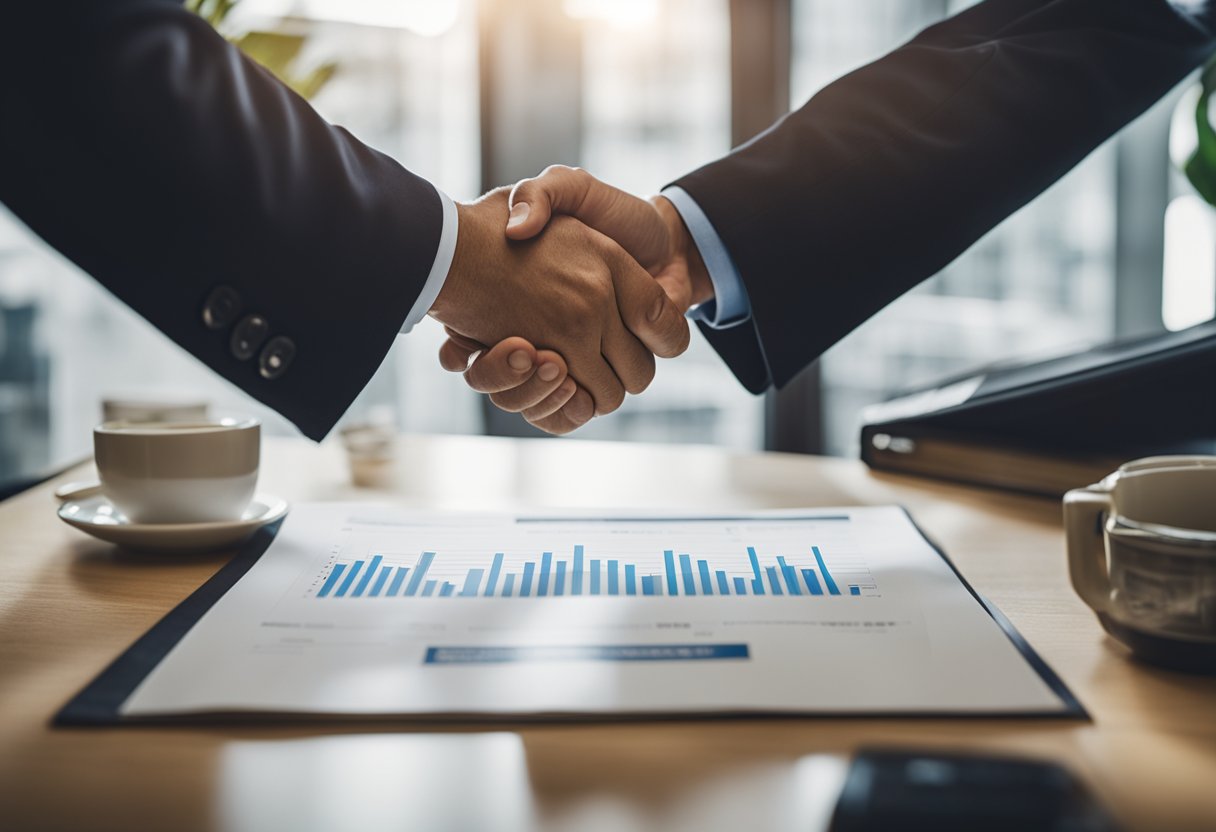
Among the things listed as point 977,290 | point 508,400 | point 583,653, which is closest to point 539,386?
point 508,400

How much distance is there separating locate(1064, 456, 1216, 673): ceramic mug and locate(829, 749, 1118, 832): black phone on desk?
0.50 feet

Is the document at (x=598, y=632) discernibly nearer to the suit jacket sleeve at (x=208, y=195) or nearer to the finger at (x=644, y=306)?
the suit jacket sleeve at (x=208, y=195)

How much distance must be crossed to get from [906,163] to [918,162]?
1cm

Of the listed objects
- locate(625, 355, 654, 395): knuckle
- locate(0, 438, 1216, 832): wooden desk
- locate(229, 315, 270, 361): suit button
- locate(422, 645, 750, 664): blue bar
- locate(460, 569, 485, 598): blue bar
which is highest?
locate(229, 315, 270, 361): suit button

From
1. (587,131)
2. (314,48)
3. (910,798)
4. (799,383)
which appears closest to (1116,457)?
(910,798)

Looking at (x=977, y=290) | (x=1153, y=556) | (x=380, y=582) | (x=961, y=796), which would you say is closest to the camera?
(x=961, y=796)

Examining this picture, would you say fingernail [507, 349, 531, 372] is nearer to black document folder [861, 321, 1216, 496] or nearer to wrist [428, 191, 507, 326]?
wrist [428, 191, 507, 326]

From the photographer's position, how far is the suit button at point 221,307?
69 cm

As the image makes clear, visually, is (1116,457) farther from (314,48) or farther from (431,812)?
(314,48)

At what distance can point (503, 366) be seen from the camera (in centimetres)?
96

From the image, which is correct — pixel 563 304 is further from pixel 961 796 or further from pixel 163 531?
pixel 961 796

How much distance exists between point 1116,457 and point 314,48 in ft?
6.81

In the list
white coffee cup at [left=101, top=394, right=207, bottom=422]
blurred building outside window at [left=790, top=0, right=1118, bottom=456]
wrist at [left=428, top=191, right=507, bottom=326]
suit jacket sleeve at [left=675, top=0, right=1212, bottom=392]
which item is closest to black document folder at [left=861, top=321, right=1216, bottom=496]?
suit jacket sleeve at [left=675, top=0, right=1212, bottom=392]

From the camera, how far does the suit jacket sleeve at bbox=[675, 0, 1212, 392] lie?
896mm
